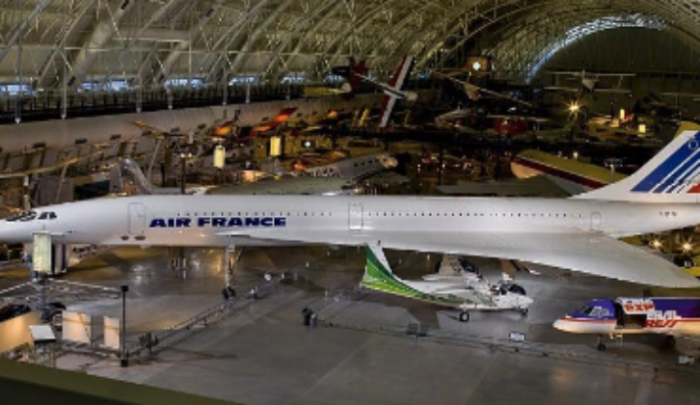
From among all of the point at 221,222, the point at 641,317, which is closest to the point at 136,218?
the point at 221,222

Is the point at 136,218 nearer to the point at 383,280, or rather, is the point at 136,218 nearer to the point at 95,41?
the point at 383,280

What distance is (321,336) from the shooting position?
2338 cm

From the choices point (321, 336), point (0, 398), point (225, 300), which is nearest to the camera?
point (0, 398)

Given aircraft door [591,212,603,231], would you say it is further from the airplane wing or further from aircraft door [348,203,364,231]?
aircraft door [348,203,364,231]

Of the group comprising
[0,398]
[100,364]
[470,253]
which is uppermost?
[0,398]

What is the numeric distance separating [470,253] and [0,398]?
25.2m

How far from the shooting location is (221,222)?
27.8 meters

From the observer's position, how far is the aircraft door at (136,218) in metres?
27.1

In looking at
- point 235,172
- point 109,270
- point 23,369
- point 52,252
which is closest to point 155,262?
point 109,270

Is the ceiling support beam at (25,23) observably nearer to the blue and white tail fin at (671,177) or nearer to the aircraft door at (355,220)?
the aircraft door at (355,220)

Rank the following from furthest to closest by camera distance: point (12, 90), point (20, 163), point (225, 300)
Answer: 1. point (12, 90)
2. point (20, 163)
3. point (225, 300)

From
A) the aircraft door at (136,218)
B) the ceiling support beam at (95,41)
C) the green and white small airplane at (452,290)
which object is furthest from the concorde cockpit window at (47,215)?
the ceiling support beam at (95,41)

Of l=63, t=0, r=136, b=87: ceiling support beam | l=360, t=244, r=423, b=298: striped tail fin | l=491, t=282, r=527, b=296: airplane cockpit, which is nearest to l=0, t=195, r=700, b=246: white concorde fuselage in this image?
l=360, t=244, r=423, b=298: striped tail fin

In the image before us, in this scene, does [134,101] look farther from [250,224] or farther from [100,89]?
[250,224]
